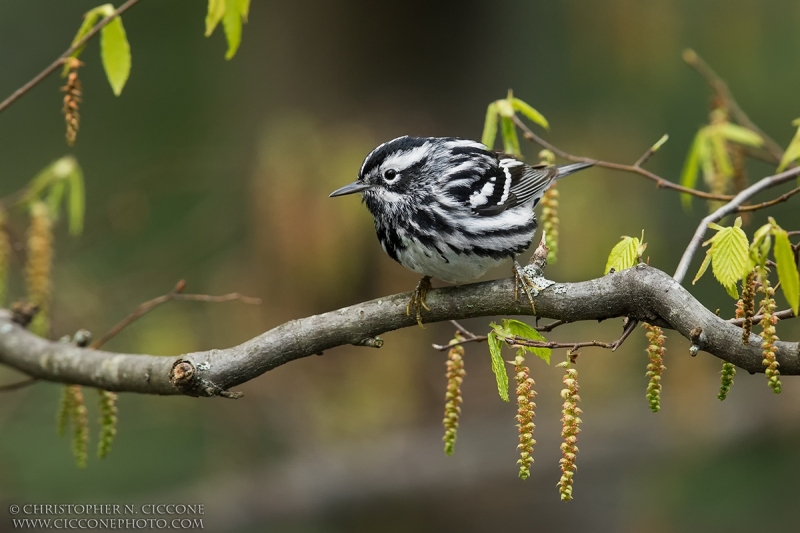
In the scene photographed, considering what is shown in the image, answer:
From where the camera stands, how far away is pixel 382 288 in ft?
19.6

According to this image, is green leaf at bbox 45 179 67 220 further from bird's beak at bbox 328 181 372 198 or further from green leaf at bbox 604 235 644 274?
green leaf at bbox 604 235 644 274

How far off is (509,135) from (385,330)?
3.50ft

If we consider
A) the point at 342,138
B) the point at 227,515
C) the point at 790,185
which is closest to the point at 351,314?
the point at 342,138

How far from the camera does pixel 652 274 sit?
2469mm

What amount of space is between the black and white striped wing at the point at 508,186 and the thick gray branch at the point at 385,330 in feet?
2.10

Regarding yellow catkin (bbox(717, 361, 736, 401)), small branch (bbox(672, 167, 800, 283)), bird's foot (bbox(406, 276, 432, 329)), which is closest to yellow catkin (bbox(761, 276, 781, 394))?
yellow catkin (bbox(717, 361, 736, 401))

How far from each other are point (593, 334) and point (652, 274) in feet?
13.0

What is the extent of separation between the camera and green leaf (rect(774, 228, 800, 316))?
194 cm

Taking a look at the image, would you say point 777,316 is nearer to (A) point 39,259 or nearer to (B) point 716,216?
(B) point 716,216

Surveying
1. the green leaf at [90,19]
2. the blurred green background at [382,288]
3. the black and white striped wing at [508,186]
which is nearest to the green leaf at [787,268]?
the black and white striped wing at [508,186]

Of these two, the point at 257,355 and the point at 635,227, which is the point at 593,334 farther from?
the point at 257,355

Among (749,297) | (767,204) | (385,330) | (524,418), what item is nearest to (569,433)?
(524,418)

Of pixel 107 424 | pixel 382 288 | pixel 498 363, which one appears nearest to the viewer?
pixel 498 363

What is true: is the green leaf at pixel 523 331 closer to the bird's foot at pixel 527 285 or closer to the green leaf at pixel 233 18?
the bird's foot at pixel 527 285
